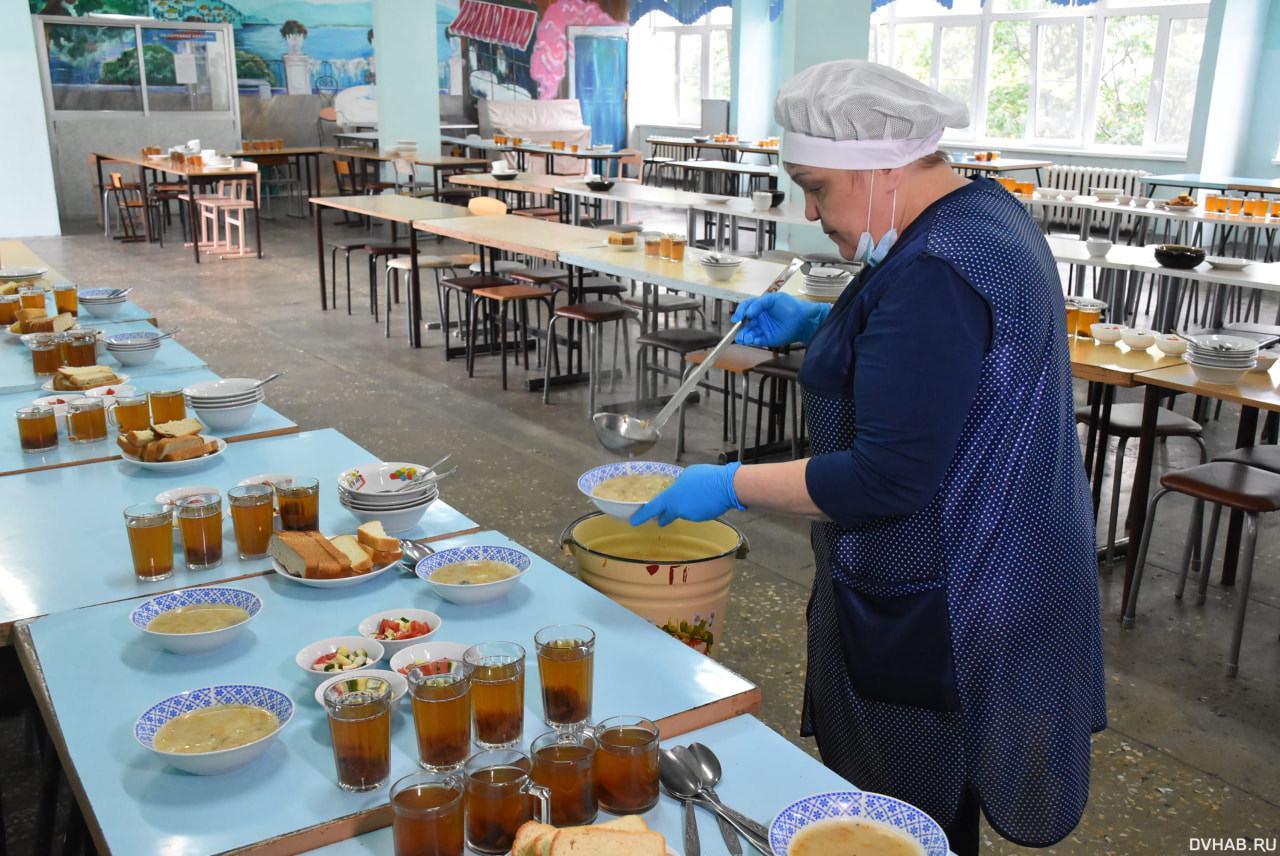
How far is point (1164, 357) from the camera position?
3504mm

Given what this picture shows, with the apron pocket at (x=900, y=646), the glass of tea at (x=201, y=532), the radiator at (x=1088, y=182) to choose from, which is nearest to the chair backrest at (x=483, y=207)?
the glass of tea at (x=201, y=532)

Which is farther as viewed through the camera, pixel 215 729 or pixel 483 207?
pixel 483 207

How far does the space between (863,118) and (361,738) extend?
0.97m

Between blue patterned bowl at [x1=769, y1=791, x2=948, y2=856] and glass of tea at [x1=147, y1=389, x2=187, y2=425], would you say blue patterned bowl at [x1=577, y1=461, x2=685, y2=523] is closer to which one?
blue patterned bowl at [x1=769, y1=791, x2=948, y2=856]

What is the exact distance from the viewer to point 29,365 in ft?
9.87

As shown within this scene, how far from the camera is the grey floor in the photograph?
241 centimetres

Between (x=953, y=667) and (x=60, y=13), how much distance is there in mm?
15228

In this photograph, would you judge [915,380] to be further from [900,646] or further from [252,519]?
[252,519]

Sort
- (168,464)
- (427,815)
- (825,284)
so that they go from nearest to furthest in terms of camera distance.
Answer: (427,815) → (168,464) → (825,284)

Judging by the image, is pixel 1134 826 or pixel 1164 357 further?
pixel 1164 357

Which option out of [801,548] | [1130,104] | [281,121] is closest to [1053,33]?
[1130,104]

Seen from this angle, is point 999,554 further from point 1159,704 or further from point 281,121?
point 281,121

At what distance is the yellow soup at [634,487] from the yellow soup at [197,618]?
63cm

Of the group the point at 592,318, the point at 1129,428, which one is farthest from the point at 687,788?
the point at 592,318
